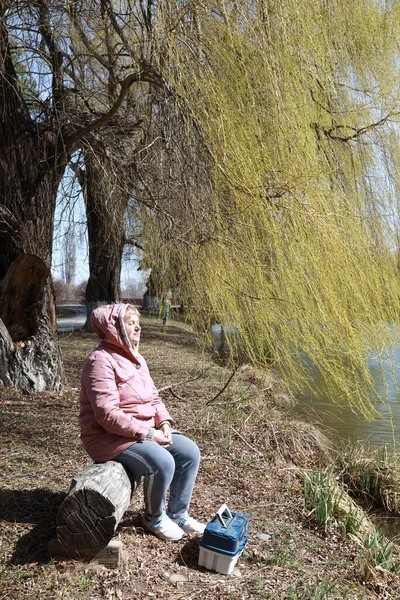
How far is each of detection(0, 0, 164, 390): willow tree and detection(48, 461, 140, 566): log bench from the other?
130 inches

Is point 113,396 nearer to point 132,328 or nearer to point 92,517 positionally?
point 132,328

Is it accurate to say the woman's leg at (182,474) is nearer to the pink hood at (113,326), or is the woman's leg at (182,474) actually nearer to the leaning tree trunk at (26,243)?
the pink hood at (113,326)

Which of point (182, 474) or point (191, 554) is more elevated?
point (182, 474)

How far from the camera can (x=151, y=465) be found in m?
2.75

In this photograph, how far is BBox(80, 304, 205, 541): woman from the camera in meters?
2.76

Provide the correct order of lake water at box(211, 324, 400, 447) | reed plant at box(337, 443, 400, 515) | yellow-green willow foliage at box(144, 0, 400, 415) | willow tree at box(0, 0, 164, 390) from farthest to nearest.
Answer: lake water at box(211, 324, 400, 447), willow tree at box(0, 0, 164, 390), reed plant at box(337, 443, 400, 515), yellow-green willow foliage at box(144, 0, 400, 415)

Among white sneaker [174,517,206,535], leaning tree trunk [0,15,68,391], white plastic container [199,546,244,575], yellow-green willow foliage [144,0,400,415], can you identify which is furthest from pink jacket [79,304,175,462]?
leaning tree trunk [0,15,68,391]

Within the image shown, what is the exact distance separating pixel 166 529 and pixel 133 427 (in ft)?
1.94

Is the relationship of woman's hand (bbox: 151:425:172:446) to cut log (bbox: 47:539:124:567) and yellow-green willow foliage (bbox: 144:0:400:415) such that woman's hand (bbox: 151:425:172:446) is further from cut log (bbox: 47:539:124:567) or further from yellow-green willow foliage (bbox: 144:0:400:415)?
yellow-green willow foliage (bbox: 144:0:400:415)

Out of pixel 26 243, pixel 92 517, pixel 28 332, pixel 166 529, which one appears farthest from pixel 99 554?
pixel 26 243

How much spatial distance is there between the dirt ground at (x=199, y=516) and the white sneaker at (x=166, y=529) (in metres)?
0.04

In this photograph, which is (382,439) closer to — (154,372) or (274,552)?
(154,372)

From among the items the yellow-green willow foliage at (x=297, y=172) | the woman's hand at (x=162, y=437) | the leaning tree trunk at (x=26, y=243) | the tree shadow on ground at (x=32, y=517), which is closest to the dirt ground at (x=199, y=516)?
the tree shadow on ground at (x=32, y=517)

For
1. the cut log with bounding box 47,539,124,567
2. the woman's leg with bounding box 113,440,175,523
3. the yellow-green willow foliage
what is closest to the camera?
the cut log with bounding box 47,539,124,567
